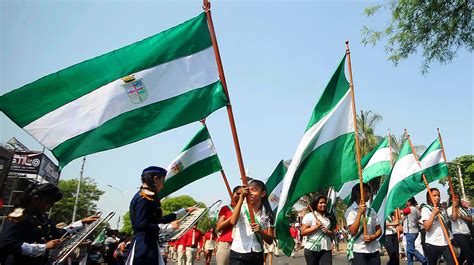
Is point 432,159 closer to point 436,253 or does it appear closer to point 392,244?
point 436,253

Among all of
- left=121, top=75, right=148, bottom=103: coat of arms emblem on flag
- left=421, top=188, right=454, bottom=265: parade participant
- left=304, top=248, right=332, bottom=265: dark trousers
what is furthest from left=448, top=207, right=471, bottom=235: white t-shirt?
left=121, top=75, right=148, bottom=103: coat of arms emblem on flag

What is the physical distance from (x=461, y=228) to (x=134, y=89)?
23.1ft

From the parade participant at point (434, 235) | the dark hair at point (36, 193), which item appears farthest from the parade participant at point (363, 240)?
the dark hair at point (36, 193)

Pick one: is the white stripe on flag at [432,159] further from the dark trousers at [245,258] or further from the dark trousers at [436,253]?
the dark trousers at [245,258]

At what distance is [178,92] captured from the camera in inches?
196

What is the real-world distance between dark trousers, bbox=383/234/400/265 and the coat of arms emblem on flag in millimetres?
6362

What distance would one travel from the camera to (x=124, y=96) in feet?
15.7

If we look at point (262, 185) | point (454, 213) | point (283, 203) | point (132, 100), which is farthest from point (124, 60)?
point (454, 213)

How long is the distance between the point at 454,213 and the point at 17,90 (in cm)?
774

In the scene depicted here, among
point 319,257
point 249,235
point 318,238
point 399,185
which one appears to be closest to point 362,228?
point 318,238

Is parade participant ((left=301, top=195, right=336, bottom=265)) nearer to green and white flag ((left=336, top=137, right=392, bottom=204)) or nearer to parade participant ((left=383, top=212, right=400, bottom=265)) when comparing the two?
parade participant ((left=383, top=212, right=400, bottom=265))

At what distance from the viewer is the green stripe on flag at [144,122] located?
4.60 m

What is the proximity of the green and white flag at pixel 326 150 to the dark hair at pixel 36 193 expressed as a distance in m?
2.79

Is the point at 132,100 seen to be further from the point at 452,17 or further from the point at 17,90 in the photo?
the point at 452,17
